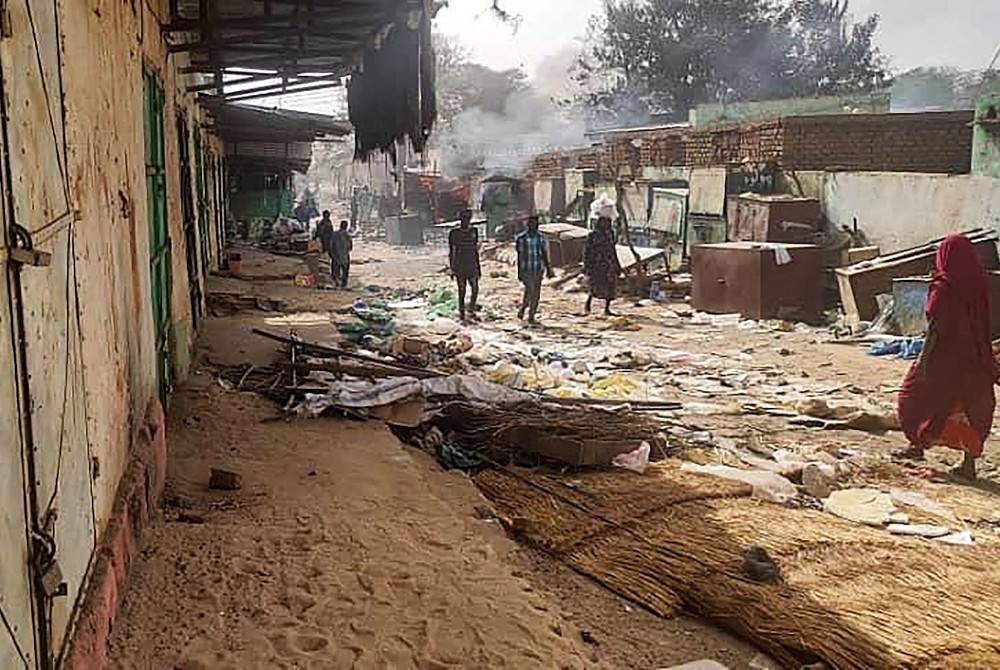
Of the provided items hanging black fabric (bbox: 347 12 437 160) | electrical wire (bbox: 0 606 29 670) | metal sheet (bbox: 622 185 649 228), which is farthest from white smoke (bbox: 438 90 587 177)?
electrical wire (bbox: 0 606 29 670)

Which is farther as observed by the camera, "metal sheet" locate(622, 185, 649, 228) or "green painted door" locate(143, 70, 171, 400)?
"metal sheet" locate(622, 185, 649, 228)

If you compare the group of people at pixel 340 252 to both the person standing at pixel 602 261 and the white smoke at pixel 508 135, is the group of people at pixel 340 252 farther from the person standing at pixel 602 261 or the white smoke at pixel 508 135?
the white smoke at pixel 508 135

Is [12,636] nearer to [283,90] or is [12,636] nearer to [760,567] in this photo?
[760,567]

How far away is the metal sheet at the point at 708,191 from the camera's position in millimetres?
17766

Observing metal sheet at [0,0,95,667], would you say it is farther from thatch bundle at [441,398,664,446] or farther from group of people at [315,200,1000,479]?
group of people at [315,200,1000,479]

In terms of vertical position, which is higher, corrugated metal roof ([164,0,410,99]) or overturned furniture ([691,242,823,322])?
corrugated metal roof ([164,0,410,99])

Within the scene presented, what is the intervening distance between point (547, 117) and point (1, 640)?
190 ft

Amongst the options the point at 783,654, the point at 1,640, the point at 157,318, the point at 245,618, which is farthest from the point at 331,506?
the point at 1,640

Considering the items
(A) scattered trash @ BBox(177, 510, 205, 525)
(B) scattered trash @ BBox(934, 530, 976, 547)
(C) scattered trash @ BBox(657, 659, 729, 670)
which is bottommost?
(B) scattered trash @ BBox(934, 530, 976, 547)

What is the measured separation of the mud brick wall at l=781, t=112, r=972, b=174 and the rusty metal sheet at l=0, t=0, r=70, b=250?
16.1 m

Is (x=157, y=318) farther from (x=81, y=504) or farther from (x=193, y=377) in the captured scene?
(x=81, y=504)

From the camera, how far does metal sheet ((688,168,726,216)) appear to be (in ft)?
58.3

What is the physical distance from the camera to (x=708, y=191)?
18.2m

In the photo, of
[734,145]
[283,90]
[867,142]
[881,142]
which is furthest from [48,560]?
[734,145]
